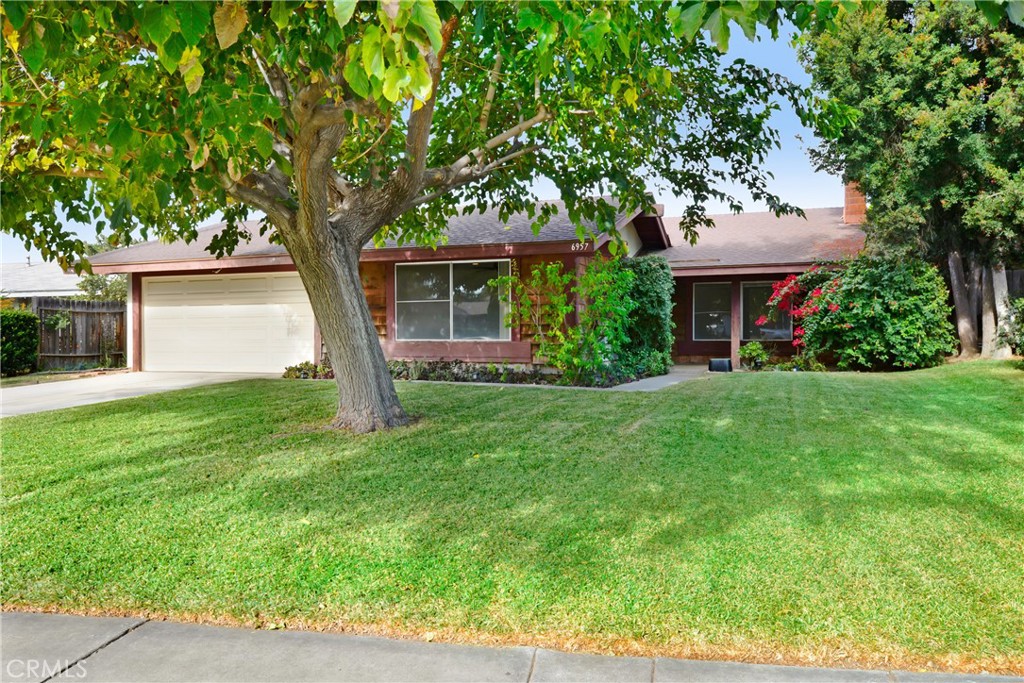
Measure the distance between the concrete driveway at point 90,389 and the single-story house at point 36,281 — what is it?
13088mm

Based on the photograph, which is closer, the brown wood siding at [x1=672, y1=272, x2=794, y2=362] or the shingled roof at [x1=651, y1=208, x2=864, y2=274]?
the shingled roof at [x1=651, y1=208, x2=864, y2=274]

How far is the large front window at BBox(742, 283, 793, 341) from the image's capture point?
16859mm

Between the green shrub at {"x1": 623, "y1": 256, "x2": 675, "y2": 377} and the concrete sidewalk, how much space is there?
404 inches

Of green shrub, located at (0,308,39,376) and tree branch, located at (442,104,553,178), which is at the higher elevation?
tree branch, located at (442,104,553,178)

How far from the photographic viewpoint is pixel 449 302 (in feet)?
44.9

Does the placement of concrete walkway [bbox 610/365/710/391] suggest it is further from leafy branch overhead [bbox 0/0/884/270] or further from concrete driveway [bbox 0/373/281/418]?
concrete driveway [bbox 0/373/281/418]

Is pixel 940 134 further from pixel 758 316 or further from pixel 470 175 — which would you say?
pixel 470 175

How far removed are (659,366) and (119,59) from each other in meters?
10.3

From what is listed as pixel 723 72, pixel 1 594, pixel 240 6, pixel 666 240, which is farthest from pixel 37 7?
pixel 666 240

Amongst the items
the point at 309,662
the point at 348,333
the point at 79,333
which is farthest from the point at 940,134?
the point at 79,333

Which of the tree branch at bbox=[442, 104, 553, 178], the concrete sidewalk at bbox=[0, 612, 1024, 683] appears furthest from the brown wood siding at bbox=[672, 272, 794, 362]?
the concrete sidewalk at bbox=[0, 612, 1024, 683]

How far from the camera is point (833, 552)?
3.79m

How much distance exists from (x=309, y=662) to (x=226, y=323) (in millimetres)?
14177

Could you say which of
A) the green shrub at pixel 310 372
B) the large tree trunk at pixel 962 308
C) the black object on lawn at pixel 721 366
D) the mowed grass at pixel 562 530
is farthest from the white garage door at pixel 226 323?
the large tree trunk at pixel 962 308
